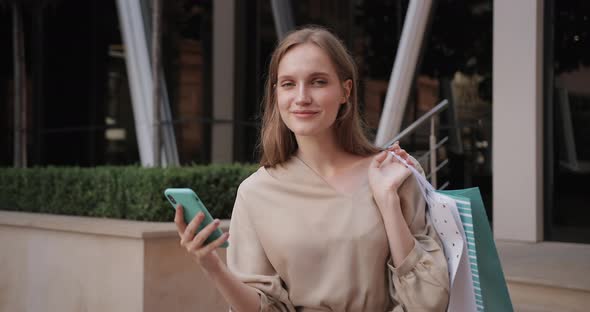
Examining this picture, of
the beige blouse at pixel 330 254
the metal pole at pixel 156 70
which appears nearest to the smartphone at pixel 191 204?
the beige blouse at pixel 330 254

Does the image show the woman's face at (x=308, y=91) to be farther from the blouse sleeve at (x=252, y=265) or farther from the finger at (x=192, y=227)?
the finger at (x=192, y=227)

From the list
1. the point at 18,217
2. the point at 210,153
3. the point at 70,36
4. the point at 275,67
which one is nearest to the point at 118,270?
the point at 18,217

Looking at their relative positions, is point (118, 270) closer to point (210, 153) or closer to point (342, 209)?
point (342, 209)

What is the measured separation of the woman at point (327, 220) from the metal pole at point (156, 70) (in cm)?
605

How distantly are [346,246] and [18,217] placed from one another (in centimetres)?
588

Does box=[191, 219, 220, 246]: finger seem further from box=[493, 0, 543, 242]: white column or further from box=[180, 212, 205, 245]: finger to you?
box=[493, 0, 543, 242]: white column

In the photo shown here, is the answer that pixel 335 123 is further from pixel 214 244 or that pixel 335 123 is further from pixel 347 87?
pixel 214 244

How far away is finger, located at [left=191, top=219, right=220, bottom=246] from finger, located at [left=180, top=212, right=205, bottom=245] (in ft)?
0.06

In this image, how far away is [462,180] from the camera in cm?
1025

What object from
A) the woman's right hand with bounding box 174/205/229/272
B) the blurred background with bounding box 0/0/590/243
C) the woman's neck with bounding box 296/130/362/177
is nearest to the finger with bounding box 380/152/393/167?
the woman's neck with bounding box 296/130/362/177

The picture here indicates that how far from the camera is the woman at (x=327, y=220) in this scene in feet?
7.59

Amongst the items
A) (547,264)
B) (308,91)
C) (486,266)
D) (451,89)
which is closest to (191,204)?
(308,91)

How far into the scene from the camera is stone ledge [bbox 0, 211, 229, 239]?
5957mm

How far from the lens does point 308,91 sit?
7.77ft
